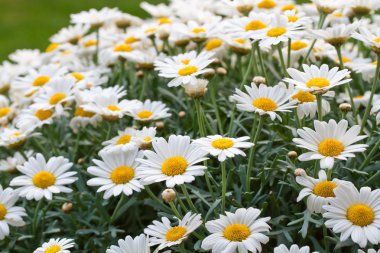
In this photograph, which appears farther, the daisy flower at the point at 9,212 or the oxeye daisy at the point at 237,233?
the daisy flower at the point at 9,212

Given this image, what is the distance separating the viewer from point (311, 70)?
203 centimetres

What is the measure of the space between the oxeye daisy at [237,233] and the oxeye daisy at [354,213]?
180 mm

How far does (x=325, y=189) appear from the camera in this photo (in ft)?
5.94

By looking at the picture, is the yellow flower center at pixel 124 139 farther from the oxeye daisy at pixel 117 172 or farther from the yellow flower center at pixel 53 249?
the yellow flower center at pixel 53 249

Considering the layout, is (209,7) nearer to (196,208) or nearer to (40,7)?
(196,208)

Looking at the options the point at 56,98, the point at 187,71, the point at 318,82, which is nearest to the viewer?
the point at 318,82

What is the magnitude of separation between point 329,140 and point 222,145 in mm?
311

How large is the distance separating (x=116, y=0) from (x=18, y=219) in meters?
5.25

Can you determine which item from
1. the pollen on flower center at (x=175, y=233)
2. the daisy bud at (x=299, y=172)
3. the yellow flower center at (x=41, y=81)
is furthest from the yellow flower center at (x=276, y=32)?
the yellow flower center at (x=41, y=81)

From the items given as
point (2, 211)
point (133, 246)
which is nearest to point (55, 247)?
point (133, 246)

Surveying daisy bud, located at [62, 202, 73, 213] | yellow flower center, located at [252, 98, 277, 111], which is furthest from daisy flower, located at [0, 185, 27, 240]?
yellow flower center, located at [252, 98, 277, 111]

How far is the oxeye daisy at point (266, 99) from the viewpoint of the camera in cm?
196

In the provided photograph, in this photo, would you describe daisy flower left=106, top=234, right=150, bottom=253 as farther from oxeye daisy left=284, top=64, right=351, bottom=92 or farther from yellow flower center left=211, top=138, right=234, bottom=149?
oxeye daisy left=284, top=64, right=351, bottom=92

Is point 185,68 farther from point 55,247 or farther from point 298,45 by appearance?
point 55,247
